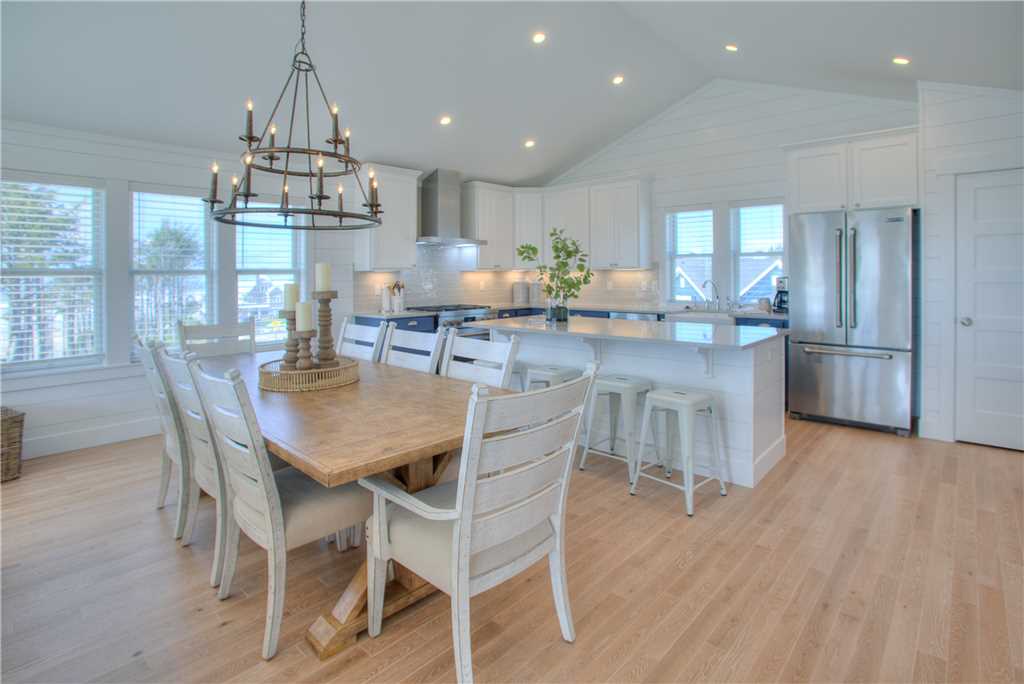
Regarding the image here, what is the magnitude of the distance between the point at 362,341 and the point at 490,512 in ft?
6.81

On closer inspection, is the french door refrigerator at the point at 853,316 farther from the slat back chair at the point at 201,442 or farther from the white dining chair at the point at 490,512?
the slat back chair at the point at 201,442

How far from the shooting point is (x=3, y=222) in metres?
3.70

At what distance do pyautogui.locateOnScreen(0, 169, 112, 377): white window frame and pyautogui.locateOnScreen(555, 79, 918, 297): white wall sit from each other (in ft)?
16.7

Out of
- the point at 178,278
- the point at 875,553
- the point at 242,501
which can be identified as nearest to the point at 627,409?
the point at 875,553

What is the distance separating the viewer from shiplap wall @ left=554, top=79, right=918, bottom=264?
510 centimetres

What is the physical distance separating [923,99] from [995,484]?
9.26 feet

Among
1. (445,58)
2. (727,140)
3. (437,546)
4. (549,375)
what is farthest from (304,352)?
(727,140)

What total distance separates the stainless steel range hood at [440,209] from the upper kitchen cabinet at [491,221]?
0.70 feet

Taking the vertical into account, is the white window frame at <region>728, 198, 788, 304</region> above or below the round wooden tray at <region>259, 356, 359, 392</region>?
above

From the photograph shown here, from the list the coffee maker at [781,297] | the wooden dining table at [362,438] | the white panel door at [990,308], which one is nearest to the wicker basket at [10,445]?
the wooden dining table at [362,438]

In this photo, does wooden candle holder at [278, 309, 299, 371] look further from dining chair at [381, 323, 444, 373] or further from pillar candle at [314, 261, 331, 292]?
dining chair at [381, 323, 444, 373]

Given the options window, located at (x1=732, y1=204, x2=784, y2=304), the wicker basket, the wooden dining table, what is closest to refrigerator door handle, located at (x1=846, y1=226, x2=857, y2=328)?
window, located at (x1=732, y1=204, x2=784, y2=304)

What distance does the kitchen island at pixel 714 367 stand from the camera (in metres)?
3.21

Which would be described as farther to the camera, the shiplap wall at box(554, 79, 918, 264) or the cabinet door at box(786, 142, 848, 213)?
the shiplap wall at box(554, 79, 918, 264)
